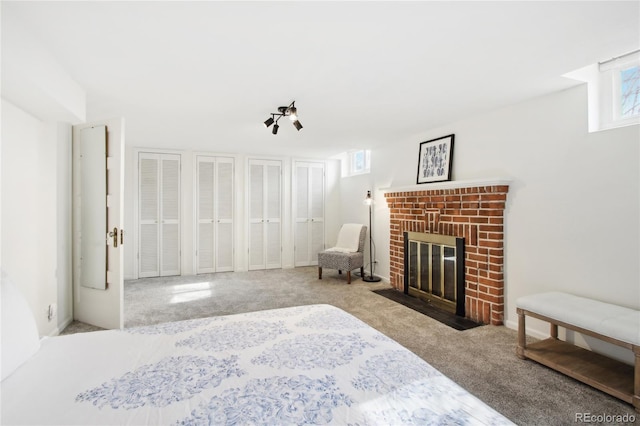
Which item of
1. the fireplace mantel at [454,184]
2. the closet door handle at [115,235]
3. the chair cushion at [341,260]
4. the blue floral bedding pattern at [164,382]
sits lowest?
the chair cushion at [341,260]

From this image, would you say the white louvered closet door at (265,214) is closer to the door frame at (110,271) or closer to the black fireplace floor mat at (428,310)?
the black fireplace floor mat at (428,310)

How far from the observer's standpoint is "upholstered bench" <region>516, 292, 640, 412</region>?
1.92m

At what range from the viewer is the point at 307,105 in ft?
10.6

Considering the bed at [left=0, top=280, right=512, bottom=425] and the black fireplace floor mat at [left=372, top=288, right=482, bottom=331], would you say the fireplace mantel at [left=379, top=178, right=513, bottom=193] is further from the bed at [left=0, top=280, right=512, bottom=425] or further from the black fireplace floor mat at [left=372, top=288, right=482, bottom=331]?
the bed at [left=0, top=280, right=512, bottom=425]

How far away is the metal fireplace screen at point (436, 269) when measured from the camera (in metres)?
3.63

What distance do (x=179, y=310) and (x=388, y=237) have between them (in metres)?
3.26

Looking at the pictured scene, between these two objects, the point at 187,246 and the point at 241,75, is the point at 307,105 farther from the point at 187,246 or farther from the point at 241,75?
the point at 187,246

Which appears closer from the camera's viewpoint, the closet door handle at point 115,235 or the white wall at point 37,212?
the white wall at point 37,212

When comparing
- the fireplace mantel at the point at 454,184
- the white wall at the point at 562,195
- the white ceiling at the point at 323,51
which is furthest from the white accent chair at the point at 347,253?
the white ceiling at the point at 323,51

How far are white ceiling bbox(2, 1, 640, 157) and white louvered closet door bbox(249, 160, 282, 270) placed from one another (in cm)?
274

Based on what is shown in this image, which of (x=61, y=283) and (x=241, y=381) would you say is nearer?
(x=241, y=381)

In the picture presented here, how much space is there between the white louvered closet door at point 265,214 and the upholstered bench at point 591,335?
4614mm

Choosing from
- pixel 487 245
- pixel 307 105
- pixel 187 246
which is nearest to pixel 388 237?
pixel 487 245

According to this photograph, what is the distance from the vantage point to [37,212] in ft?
9.00
